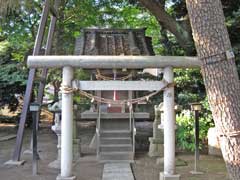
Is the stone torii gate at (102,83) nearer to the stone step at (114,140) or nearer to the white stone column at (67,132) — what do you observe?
the white stone column at (67,132)

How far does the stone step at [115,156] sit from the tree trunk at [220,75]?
643 cm

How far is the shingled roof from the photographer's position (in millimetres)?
10336

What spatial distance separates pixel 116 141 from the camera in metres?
9.32

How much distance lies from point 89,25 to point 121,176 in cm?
933

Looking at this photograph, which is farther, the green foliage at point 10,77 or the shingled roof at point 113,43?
the green foliage at point 10,77

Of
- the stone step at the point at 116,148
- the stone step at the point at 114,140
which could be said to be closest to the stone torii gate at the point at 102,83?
the stone step at the point at 116,148

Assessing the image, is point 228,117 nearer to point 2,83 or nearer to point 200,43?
point 200,43

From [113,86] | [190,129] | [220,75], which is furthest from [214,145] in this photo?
[220,75]

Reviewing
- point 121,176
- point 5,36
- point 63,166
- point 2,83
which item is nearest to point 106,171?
point 121,176

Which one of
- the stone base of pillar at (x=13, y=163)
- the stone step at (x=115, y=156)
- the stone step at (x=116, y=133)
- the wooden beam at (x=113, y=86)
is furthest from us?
the stone step at (x=116, y=133)

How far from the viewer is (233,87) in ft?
7.82

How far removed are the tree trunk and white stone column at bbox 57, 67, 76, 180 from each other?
419 cm

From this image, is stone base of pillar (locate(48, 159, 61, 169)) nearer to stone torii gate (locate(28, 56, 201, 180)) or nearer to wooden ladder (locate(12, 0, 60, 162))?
wooden ladder (locate(12, 0, 60, 162))

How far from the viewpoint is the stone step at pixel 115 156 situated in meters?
8.69
